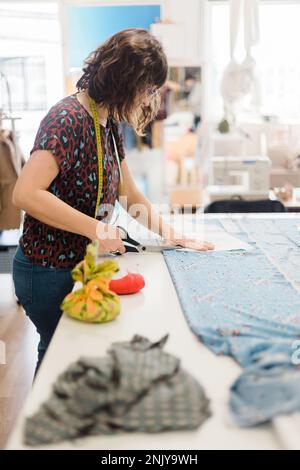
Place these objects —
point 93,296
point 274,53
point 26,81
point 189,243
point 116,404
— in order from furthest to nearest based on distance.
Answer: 1. point 274,53
2. point 26,81
3. point 189,243
4. point 93,296
5. point 116,404

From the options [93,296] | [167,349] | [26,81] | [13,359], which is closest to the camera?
[167,349]

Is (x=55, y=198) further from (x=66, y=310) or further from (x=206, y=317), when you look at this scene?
(x=206, y=317)

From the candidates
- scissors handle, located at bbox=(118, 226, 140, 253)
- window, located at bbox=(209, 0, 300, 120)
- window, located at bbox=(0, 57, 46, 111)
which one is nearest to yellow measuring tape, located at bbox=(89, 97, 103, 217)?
scissors handle, located at bbox=(118, 226, 140, 253)

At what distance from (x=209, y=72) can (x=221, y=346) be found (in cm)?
446

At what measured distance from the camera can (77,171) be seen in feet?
4.89

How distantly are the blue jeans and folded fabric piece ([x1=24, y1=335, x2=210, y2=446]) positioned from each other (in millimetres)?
667

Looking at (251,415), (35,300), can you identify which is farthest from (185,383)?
(35,300)

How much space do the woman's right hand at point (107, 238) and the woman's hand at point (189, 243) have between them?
0.26 meters

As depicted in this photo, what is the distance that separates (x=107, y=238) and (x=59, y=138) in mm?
281

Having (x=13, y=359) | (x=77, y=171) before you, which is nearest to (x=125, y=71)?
(x=77, y=171)

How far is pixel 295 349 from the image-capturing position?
104 cm

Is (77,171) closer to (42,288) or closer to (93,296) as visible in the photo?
(42,288)

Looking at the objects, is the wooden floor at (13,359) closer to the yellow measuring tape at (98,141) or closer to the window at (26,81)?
the yellow measuring tape at (98,141)

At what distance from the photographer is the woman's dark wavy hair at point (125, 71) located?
1.45 metres
